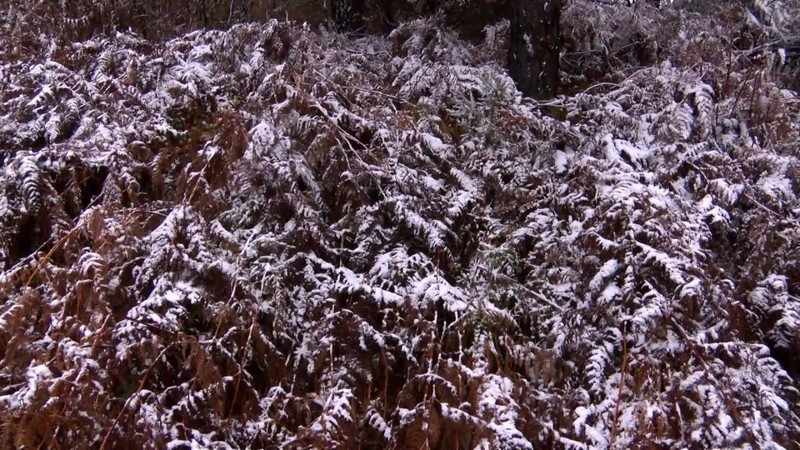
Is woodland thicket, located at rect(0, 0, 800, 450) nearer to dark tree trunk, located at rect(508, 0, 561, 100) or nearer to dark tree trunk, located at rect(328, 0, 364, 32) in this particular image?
dark tree trunk, located at rect(508, 0, 561, 100)

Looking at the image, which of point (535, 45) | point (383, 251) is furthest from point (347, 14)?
point (383, 251)

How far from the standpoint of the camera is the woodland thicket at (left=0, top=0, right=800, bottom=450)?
2.63 m

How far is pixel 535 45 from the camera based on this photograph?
4.37 m

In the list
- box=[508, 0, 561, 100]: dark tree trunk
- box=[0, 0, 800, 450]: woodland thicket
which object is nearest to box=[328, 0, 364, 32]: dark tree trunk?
box=[0, 0, 800, 450]: woodland thicket

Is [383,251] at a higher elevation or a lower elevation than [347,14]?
lower

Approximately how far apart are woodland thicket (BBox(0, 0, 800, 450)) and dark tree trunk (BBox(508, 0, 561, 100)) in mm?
228

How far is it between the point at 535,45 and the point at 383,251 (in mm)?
2015

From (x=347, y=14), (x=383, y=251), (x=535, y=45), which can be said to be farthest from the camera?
(x=347, y=14)

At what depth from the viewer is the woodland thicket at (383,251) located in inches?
104

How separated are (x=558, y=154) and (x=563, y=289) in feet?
2.96

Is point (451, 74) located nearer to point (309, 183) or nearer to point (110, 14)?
point (309, 183)

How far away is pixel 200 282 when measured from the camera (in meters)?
2.97

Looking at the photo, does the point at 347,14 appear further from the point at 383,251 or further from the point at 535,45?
the point at 383,251

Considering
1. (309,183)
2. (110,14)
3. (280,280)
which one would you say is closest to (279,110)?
(309,183)
